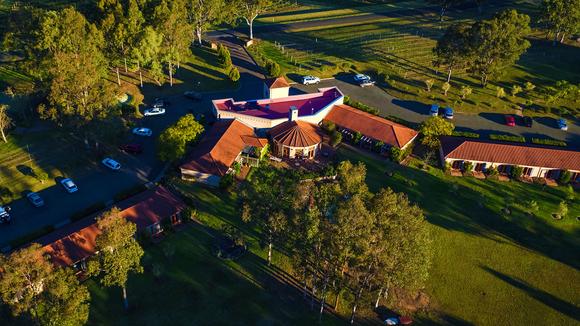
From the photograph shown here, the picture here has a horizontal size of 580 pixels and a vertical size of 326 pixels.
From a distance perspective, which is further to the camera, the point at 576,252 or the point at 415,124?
the point at 415,124

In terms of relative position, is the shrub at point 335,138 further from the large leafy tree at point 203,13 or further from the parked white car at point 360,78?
the large leafy tree at point 203,13

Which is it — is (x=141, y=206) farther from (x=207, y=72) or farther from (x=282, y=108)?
(x=207, y=72)

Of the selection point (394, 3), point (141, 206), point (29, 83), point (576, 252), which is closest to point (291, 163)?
point (141, 206)

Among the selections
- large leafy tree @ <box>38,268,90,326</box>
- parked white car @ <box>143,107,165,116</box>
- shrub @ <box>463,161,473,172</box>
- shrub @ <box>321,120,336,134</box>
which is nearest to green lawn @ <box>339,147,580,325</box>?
shrub @ <box>463,161,473,172</box>

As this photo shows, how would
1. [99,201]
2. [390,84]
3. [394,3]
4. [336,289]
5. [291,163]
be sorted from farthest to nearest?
[394,3]
[390,84]
[291,163]
[99,201]
[336,289]

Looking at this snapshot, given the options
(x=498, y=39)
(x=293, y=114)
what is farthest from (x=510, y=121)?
(x=293, y=114)

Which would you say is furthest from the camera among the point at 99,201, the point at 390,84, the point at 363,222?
the point at 390,84
